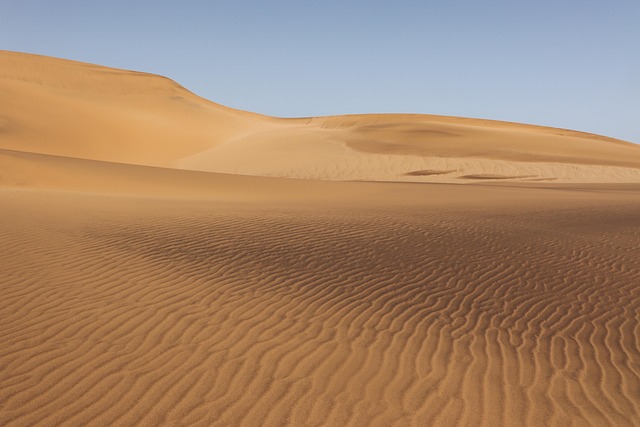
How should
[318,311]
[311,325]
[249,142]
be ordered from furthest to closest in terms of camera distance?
[249,142] < [318,311] < [311,325]

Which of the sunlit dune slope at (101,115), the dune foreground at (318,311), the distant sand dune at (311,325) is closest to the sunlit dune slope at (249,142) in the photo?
the sunlit dune slope at (101,115)

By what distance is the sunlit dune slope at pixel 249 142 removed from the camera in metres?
40.8

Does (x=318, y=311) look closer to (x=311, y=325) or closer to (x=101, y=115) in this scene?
(x=311, y=325)

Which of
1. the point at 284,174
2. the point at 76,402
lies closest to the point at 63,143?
the point at 284,174

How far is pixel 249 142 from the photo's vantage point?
178 ft

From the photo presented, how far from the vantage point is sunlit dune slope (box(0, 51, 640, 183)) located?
134 ft

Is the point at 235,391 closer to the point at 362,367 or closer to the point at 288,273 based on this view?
the point at 362,367

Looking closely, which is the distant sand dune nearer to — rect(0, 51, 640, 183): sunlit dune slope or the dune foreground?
the dune foreground

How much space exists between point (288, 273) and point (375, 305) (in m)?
2.04

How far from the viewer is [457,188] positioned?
91.6 ft

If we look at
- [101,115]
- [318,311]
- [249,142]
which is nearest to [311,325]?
[318,311]

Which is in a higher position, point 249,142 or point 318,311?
point 249,142

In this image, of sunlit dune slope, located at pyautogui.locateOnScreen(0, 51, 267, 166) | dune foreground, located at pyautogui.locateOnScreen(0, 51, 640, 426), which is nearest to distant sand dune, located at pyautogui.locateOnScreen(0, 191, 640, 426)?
dune foreground, located at pyautogui.locateOnScreen(0, 51, 640, 426)

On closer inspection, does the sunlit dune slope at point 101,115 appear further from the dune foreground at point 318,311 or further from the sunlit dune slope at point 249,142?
the dune foreground at point 318,311
